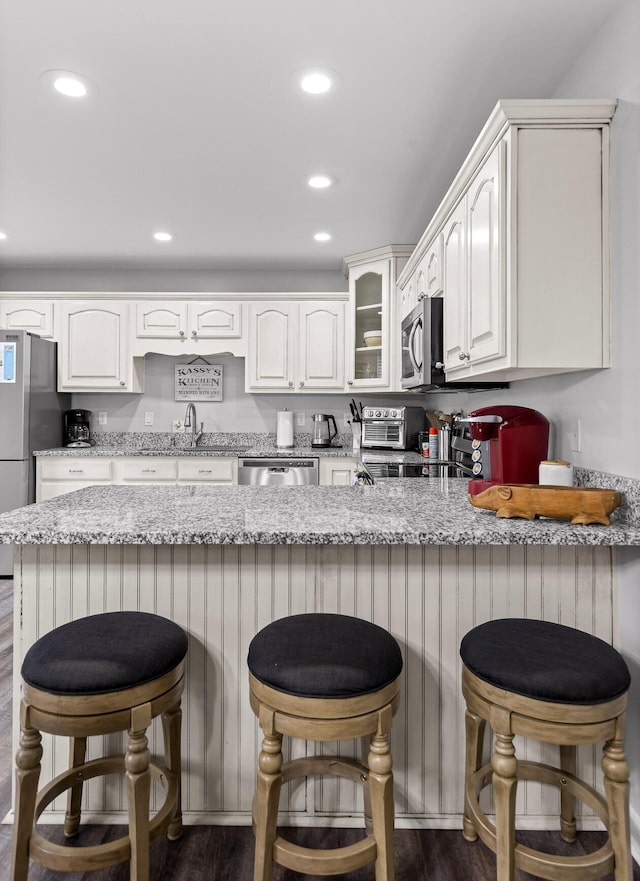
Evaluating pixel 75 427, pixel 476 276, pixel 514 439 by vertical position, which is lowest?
pixel 514 439

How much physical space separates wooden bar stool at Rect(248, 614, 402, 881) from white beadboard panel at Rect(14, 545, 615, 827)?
307mm

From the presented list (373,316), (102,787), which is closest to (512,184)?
(102,787)

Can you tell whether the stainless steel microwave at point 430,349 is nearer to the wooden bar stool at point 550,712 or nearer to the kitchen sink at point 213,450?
the wooden bar stool at point 550,712

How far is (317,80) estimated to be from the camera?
212cm

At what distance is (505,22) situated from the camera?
5.92 feet

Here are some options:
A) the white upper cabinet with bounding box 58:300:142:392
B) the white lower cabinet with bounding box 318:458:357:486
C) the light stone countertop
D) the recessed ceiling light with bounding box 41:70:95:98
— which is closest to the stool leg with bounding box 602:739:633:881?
the light stone countertop

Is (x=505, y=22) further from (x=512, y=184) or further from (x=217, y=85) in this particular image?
(x=217, y=85)

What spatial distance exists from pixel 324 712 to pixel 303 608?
1.46ft

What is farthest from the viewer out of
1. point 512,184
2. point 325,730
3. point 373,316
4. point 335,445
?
point 335,445

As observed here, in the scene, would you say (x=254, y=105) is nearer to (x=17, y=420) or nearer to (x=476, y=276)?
(x=476, y=276)

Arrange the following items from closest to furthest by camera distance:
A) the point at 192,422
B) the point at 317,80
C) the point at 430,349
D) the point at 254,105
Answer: the point at 317,80
the point at 254,105
the point at 430,349
the point at 192,422

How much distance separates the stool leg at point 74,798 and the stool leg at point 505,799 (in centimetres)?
111

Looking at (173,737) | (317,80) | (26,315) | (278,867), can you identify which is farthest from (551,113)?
(26,315)

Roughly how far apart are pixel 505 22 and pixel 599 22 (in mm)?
304
